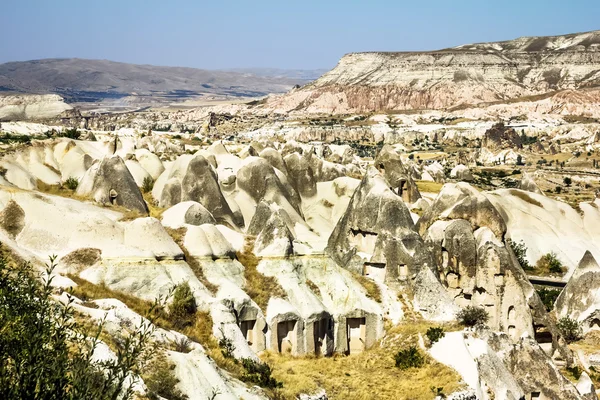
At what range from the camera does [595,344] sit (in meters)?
29.1

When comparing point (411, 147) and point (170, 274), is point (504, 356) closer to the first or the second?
point (170, 274)

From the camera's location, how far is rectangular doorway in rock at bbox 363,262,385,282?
2652 centimetres

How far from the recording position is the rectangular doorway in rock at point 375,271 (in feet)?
87.0

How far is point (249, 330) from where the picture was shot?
2222 centimetres

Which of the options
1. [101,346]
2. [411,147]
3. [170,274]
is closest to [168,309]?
[170,274]

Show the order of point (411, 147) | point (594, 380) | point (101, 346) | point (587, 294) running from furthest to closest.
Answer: point (411, 147)
point (587, 294)
point (594, 380)
point (101, 346)

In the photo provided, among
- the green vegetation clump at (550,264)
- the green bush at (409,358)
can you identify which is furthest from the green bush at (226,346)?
the green vegetation clump at (550,264)

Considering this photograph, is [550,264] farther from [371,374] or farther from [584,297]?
[371,374]

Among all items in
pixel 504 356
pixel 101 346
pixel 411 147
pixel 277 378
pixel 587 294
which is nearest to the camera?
pixel 101 346

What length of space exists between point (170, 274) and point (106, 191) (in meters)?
11.9

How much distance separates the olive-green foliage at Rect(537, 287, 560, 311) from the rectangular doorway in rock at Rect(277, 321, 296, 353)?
52.3 feet

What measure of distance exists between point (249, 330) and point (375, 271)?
6.69 m

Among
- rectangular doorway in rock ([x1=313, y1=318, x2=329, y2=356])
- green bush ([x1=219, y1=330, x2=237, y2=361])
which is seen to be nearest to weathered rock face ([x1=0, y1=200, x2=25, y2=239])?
green bush ([x1=219, y1=330, x2=237, y2=361])

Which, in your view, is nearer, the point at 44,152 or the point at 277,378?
the point at 277,378
